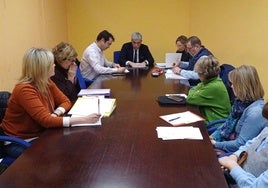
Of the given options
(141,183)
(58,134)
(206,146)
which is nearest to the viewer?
(141,183)

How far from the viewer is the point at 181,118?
2260 mm

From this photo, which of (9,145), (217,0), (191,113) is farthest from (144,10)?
(9,145)

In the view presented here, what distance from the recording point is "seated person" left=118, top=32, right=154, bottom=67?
204 inches

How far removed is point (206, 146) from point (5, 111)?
61.1 inches

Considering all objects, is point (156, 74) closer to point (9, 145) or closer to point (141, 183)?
point (9, 145)

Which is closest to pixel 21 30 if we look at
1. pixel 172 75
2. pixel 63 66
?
pixel 63 66

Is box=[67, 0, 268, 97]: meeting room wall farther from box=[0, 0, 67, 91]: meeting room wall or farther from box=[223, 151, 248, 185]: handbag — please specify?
box=[223, 151, 248, 185]: handbag

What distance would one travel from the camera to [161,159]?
160cm

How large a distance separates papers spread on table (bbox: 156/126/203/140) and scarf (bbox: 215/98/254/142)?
1.10 feet

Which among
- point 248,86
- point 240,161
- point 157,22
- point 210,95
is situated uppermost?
point 157,22

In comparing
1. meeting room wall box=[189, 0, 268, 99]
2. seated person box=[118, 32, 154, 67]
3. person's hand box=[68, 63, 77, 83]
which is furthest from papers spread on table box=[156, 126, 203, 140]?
meeting room wall box=[189, 0, 268, 99]

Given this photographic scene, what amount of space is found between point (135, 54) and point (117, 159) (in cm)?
389

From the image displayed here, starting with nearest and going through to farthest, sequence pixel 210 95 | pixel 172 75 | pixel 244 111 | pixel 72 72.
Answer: pixel 244 111, pixel 210 95, pixel 72 72, pixel 172 75

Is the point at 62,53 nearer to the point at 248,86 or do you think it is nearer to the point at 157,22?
the point at 248,86
